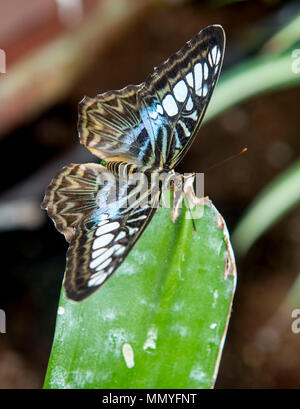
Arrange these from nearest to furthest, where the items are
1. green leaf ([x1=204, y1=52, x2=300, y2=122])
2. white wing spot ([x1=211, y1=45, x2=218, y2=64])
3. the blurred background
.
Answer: white wing spot ([x1=211, y1=45, x2=218, y2=64]), green leaf ([x1=204, y1=52, x2=300, y2=122]), the blurred background

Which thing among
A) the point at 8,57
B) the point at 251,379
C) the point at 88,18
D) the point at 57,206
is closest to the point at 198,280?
the point at 57,206

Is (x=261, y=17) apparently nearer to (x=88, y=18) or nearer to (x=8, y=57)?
(x=88, y=18)

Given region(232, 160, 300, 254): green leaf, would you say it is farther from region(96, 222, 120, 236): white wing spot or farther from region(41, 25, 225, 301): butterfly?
region(96, 222, 120, 236): white wing spot

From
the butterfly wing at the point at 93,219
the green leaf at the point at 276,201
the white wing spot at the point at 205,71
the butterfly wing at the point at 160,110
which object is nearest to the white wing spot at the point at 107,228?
the butterfly wing at the point at 93,219

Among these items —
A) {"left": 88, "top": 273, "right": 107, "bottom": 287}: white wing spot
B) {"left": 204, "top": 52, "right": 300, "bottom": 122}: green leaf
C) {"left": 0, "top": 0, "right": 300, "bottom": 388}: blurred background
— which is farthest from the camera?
{"left": 0, "top": 0, "right": 300, "bottom": 388}: blurred background

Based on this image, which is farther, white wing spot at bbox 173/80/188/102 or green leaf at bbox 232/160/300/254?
green leaf at bbox 232/160/300/254

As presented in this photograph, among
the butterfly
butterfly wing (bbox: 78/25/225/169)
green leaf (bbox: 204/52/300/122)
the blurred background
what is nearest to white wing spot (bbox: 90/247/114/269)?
the butterfly
